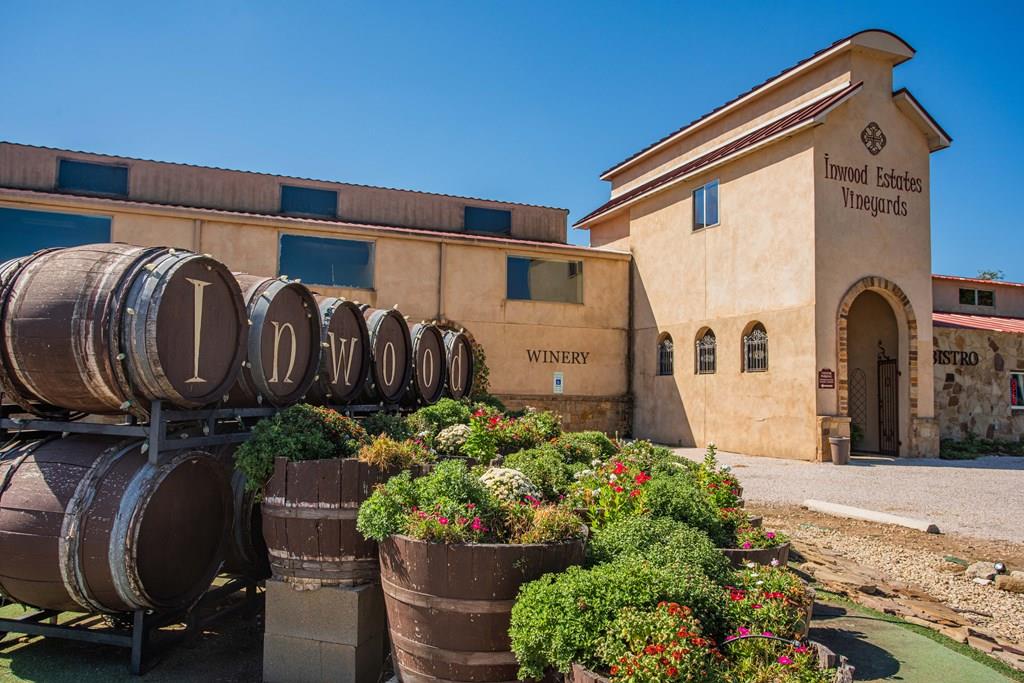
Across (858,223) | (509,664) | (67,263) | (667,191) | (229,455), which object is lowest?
(509,664)

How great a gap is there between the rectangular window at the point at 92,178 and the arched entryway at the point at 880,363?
Answer: 19.6 m

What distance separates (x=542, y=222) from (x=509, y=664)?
2259cm

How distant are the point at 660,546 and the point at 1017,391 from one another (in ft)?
70.0

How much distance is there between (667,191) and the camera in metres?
20.2

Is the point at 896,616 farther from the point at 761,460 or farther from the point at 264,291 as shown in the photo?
the point at 761,460

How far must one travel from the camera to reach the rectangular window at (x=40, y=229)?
15992mm

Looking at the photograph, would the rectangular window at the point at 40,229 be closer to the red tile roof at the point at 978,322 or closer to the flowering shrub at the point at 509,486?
the flowering shrub at the point at 509,486

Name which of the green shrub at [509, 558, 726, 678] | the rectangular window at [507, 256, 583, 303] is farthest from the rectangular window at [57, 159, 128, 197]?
the green shrub at [509, 558, 726, 678]

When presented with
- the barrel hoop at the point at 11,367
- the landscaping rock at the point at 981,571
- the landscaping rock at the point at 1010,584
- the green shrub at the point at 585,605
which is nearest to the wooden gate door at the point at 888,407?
the landscaping rock at the point at 981,571

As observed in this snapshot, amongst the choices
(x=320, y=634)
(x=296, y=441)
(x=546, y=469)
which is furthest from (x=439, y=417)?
(x=320, y=634)

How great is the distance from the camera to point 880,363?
61.4 feet

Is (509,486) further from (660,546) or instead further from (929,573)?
(929,573)

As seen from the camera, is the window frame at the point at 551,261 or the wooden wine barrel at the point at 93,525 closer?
the wooden wine barrel at the point at 93,525

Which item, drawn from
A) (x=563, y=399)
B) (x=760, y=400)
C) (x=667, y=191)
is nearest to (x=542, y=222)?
(x=667, y=191)
